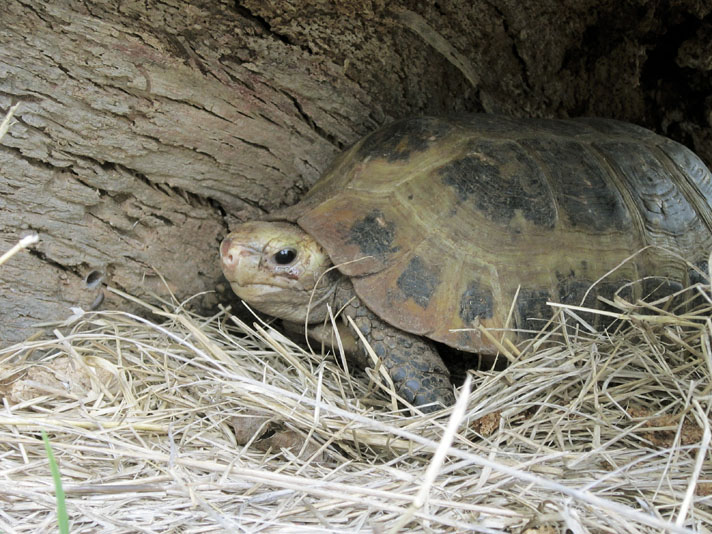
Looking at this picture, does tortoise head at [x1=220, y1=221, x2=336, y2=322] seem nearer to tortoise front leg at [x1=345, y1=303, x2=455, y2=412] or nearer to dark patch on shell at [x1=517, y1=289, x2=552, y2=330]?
tortoise front leg at [x1=345, y1=303, x2=455, y2=412]

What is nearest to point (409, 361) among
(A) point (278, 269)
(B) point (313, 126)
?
(A) point (278, 269)

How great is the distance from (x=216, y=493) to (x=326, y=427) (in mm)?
401

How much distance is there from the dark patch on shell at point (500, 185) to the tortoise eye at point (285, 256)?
0.67 m

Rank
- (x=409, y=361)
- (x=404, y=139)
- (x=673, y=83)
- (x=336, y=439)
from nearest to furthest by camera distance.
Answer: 1. (x=336, y=439)
2. (x=409, y=361)
3. (x=404, y=139)
4. (x=673, y=83)

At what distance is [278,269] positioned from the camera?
2359 mm

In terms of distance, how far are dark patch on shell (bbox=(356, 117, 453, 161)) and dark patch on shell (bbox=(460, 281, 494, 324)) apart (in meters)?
0.63

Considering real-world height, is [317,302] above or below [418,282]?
below

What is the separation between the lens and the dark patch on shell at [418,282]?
7.30ft

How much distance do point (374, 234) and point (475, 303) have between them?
46 centimetres

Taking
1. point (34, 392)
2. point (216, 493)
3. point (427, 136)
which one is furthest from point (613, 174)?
point (34, 392)

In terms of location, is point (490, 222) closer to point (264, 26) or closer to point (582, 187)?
point (582, 187)

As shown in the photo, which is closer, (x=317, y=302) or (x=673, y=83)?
(x=317, y=302)

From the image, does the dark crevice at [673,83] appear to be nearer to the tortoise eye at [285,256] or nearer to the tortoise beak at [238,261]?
the tortoise eye at [285,256]

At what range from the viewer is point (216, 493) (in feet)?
5.17
